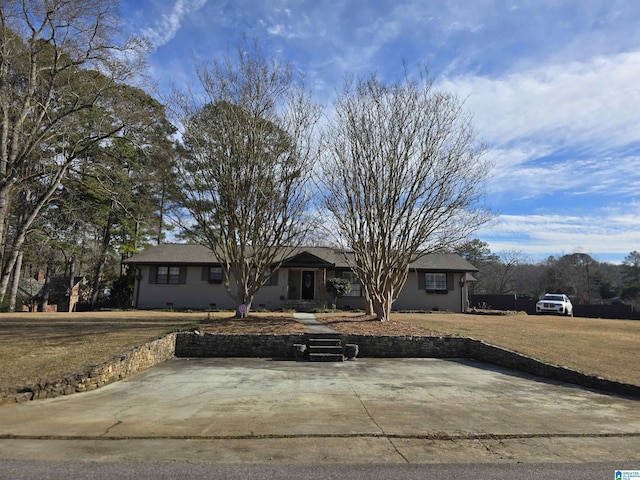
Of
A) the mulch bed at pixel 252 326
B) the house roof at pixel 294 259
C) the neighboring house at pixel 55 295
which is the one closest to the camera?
the mulch bed at pixel 252 326

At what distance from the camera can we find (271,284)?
24.3m

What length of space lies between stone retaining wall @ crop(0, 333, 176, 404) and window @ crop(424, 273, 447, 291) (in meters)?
18.0

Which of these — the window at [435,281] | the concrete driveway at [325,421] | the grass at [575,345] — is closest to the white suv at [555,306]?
the window at [435,281]

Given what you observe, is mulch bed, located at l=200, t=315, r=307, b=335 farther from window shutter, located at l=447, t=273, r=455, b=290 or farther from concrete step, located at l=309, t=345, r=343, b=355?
window shutter, located at l=447, t=273, r=455, b=290

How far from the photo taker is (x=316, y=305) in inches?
932

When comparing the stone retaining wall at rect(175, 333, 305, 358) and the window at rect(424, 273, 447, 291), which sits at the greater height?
the window at rect(424, 273, 447, 291)

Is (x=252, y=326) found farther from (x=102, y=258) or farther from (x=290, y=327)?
(x=102, y=258)

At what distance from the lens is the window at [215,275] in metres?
24.5

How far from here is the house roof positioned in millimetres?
23781

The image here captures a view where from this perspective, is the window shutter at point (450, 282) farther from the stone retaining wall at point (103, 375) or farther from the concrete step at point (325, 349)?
the stone retaining wall at point (103, 375)

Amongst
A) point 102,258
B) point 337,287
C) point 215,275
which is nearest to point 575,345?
point 337,287

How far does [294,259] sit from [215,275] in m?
4.92

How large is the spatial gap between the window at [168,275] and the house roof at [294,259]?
0.54m

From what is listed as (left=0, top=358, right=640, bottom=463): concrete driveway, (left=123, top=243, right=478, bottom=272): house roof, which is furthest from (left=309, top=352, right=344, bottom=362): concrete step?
(left=123, top=243, right=478, bottom=272): house roof
